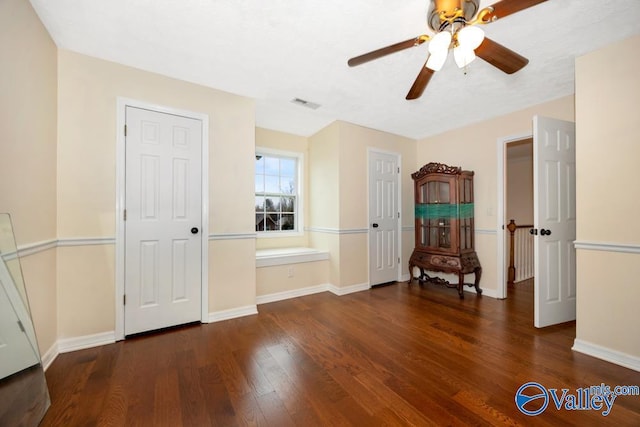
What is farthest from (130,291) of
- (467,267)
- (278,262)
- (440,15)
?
(467,267)

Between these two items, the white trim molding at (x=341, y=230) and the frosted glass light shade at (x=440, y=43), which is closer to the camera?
the frosted glass light shade at (x=440, y=43)

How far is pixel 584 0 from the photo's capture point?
5.01 ft

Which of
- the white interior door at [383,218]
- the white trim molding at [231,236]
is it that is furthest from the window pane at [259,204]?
the white interior door at [383,218]

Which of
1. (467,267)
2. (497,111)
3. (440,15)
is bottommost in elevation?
(467,267)

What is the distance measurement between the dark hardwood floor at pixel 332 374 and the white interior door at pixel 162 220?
0.27 metres

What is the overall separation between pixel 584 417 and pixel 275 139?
4.07m

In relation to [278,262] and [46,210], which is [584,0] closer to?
[278,262]

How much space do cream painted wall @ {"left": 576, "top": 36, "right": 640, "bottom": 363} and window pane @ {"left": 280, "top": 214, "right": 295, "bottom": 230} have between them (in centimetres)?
337

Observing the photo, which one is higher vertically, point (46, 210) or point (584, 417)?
point (46, 210)

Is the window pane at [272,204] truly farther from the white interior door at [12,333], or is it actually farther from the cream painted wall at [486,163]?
the cream painted wall at [486,163]

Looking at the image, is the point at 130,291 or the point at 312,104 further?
the point at 312,104

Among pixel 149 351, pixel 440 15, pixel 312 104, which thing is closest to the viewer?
pixel 440 15

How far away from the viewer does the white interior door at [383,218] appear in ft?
12.6

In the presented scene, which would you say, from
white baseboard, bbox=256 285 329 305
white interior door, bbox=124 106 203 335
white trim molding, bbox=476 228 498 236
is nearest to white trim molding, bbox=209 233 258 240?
white interior door, bbox=124 106 203 335
